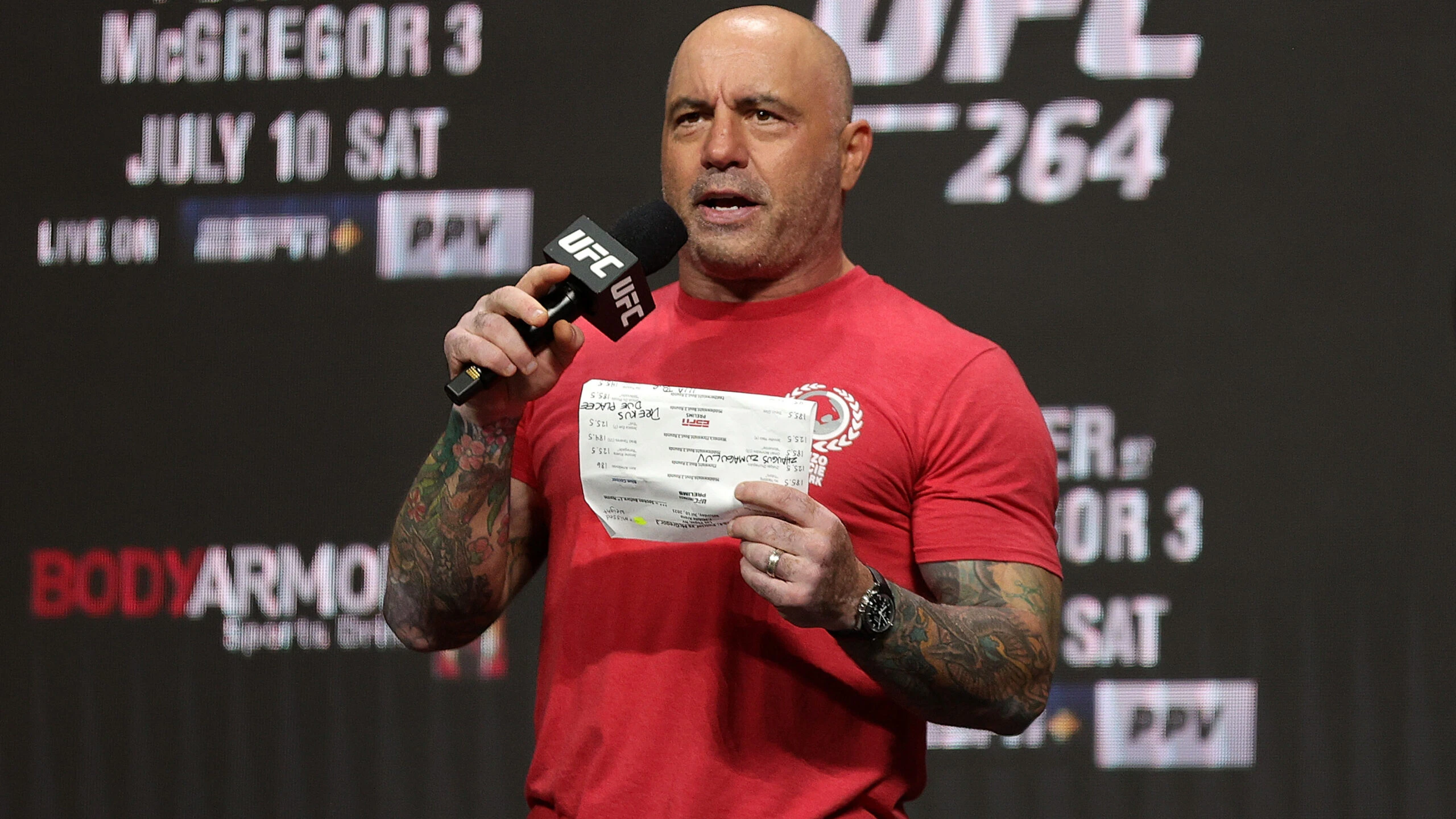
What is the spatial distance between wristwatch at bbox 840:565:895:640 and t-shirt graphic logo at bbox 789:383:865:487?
179 millimetres

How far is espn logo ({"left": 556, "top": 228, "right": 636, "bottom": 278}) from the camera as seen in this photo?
4.14 ft

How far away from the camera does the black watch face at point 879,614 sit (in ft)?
4.08

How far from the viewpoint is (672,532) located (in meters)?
1.28

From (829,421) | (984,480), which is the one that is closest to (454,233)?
(829,421)

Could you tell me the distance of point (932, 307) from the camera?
2537 mm

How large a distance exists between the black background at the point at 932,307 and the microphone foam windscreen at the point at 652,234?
44.5 inches

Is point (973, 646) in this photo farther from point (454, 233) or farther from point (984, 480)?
point (454, 233)

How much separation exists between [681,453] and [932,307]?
139cm

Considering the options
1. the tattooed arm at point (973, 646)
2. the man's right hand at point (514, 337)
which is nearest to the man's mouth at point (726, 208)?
the man's right hand at point (514, 337)

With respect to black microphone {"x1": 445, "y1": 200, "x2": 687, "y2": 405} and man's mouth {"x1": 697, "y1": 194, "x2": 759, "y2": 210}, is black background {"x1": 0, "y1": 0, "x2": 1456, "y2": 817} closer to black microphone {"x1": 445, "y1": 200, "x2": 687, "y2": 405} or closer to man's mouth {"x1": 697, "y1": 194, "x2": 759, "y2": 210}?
man's mouth {"x1": 697, "y1": 194, "x2": 759, "y2": 210}

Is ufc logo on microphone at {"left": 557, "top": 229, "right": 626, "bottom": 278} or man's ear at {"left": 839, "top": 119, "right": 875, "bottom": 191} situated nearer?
ufc logo on microphone at {"left": 557, "top": 229, "right": 626, "bottom": 278}

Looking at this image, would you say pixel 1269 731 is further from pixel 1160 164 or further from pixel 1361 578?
pixel 1160 164

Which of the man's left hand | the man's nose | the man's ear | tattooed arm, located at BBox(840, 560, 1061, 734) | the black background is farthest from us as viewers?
the black background

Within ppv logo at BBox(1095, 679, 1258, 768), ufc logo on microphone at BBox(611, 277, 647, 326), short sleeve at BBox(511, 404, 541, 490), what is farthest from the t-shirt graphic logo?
ppv logo at BBox(1095, 679, 1258, 768)
